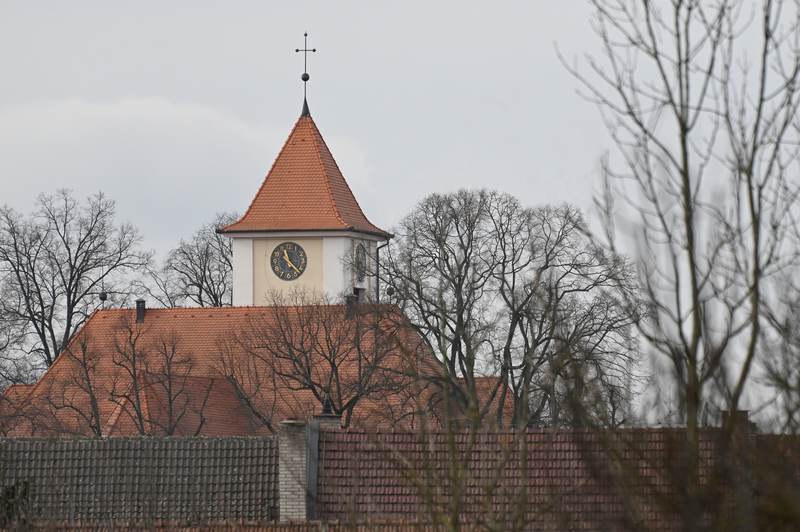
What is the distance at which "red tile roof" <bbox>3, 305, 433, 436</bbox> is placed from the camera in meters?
36.2

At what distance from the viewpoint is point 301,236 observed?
152 ft

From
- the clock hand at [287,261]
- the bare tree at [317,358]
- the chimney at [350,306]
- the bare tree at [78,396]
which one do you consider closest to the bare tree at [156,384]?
the bare tree at [78,396]

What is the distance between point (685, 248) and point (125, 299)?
43.2m

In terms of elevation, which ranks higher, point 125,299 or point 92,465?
point 125,299

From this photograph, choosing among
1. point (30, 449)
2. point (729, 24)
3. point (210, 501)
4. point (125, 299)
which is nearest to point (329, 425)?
point (210, 501)

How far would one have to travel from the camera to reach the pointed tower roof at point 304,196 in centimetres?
4653

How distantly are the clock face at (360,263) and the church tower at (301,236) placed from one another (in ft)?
2.25

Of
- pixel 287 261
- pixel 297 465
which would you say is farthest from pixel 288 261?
pixel 297 465

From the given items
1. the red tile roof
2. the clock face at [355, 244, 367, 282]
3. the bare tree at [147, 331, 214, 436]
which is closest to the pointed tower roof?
the clock face at [355, 244, 367, 282]

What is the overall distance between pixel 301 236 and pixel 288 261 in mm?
1069

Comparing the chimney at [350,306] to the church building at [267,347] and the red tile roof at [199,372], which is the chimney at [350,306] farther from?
the red tile roof at [199,372]

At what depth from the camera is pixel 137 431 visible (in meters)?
36.1

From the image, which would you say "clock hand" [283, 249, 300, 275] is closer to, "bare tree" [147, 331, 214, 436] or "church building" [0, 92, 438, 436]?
"church building" [0, 92, 438, 436]

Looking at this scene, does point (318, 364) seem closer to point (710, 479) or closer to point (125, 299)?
point (125, 299)
